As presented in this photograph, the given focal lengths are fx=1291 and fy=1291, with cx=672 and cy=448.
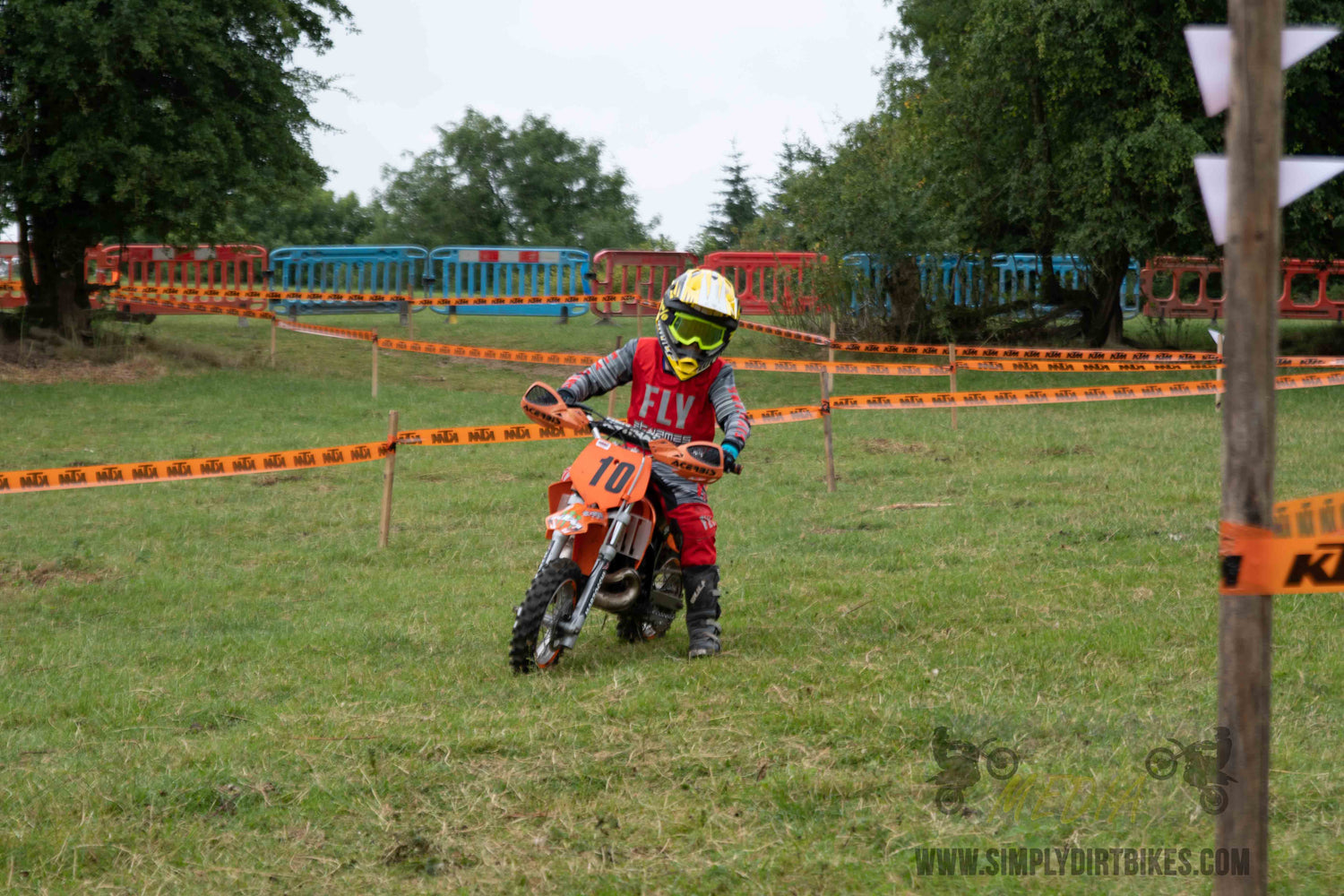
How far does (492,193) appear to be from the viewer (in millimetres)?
40219

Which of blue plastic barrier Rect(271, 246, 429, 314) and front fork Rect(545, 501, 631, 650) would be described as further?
blue plastic barrier Rect(271, 246, 429, 314)

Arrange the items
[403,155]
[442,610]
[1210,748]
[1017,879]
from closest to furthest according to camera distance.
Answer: [1017,879], [1210,748], [442,610], [403,155]

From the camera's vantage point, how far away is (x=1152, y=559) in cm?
848

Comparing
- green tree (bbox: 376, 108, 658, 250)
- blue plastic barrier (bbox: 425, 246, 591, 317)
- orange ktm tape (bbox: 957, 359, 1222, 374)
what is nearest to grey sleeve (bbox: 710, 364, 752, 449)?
orange ktm tape (bbox: 957, 359, 1222, 374)

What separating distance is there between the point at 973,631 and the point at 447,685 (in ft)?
9.08

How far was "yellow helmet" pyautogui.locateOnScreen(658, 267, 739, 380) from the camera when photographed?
655 centimetres

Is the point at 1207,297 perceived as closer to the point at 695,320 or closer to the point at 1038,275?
the point at 1038,275

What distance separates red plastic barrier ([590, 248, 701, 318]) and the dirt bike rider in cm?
2146

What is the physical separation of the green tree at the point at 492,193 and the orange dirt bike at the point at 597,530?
33.4m

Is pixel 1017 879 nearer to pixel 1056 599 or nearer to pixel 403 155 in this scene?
pixel 1056 599

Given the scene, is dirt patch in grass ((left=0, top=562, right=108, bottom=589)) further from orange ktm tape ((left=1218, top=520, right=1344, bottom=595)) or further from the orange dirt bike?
orange ktm tape ((left=1218, top=520, right=1344, bottom=595))

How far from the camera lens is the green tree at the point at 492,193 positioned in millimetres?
39781

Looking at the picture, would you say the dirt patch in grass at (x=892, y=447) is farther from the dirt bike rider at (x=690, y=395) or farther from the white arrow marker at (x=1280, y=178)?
the white arrow marker at (x=1280, y=178)

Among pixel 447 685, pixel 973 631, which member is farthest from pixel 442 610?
pixel 973 631
